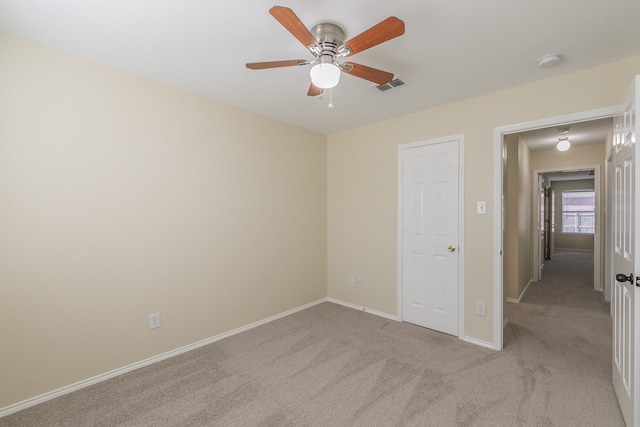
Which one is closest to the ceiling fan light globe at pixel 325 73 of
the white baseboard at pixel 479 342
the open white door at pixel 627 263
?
the open white door at pixel 627 263

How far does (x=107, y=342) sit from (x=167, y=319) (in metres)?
0.46

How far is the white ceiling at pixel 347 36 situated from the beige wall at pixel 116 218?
0.30 metres

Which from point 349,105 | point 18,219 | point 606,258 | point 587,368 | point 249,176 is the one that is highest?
point 349,105

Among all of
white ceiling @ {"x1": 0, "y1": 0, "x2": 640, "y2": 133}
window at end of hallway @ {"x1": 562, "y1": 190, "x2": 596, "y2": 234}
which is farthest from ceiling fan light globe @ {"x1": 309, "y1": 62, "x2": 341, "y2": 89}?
window at end of hallway @ {"x1": 562, "y1": 190, "x2": 596, "y2": 234}

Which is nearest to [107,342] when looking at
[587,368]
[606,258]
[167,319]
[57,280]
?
[167,319]

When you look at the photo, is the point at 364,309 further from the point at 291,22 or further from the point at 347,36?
the point at 291,22

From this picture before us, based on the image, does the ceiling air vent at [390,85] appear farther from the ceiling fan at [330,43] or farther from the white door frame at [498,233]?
the white door frame at [498,233]

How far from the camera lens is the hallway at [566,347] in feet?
6.52

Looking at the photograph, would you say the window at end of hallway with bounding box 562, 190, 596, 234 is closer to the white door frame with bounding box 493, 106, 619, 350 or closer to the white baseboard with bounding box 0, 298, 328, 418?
Answer: the white door frame with bounding box 493, 106, 619, 350

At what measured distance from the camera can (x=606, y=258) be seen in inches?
170

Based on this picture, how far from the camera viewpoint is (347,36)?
1.87m

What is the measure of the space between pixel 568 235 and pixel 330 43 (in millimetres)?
11627

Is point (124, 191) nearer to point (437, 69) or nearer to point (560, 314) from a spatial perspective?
point (437, 69)

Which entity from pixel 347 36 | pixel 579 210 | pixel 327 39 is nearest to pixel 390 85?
pixel 347 36
